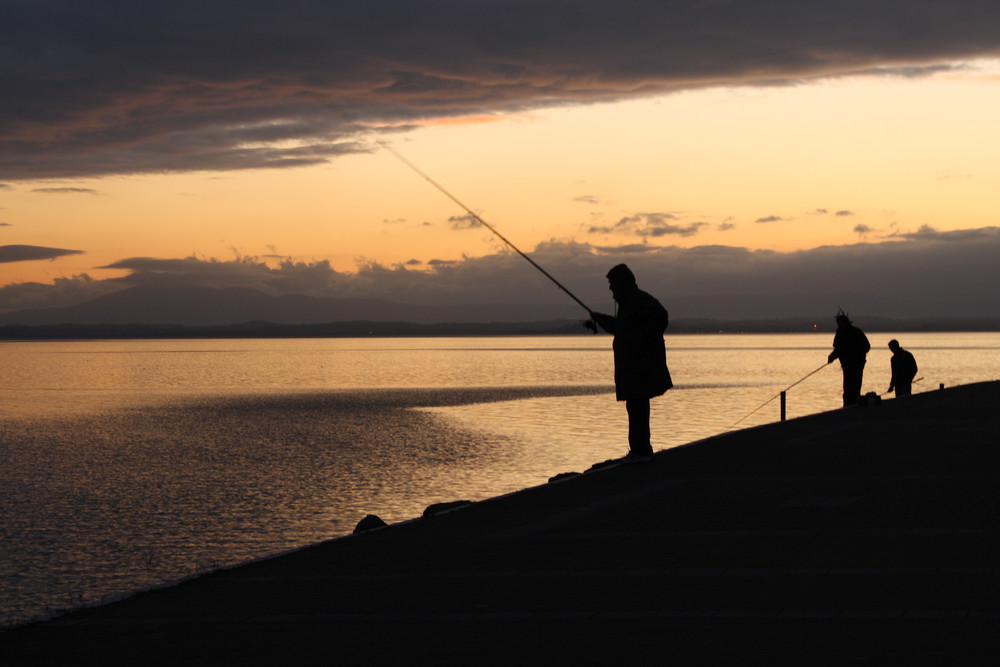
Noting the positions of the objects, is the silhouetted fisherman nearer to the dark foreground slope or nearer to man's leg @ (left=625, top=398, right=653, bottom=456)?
man's leg @ (left=625, top=398, right=653, bottom=456)

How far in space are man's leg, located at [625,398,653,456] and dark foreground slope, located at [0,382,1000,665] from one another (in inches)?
81.6

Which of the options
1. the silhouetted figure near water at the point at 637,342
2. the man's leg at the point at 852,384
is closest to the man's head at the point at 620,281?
the silhouetted figure near water at the point at 637,342

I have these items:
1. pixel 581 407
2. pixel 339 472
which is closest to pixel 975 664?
pixel 339 472

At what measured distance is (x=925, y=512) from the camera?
9.71 metres

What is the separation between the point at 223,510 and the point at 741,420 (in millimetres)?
23350

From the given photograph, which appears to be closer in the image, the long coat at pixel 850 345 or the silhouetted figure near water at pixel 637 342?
the silhouetted figure near water at pixel 637 342

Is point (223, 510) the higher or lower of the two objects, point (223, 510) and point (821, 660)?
the lower

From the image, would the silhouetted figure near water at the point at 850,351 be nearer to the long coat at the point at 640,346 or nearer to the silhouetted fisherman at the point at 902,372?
the silhouetted fisherman at the point at 902,372

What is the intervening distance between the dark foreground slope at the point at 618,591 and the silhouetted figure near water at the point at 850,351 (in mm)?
13497

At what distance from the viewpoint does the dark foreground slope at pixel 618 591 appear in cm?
557

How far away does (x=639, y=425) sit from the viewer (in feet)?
46.5

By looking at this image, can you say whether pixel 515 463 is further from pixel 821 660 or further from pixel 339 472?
pixel 821 660

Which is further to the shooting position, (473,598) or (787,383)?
(787,383)

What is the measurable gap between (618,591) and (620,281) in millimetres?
7310
